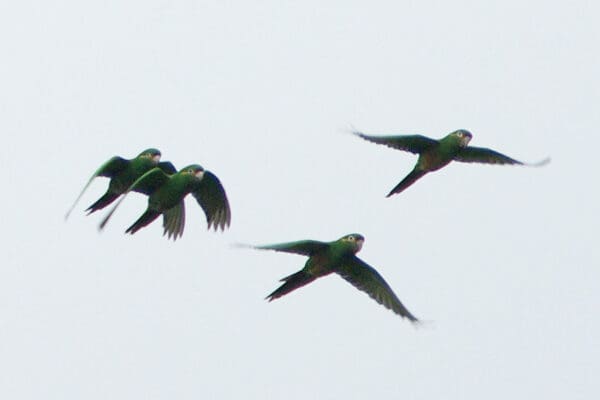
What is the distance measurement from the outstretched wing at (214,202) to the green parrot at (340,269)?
3.41m

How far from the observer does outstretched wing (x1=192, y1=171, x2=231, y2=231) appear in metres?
33.0

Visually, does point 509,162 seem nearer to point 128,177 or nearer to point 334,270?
point 334,270

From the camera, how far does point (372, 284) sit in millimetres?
30766

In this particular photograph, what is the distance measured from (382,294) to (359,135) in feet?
9.48

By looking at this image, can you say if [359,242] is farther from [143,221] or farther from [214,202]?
[214,202]

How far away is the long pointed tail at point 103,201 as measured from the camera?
31.2m

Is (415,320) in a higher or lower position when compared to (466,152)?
lower

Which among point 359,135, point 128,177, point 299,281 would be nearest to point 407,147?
point 359,135

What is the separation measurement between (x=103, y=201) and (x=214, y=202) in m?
2.67

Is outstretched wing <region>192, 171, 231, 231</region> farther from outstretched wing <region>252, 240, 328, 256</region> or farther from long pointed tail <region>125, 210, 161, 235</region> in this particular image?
outstretched wing <region>252, 240, 328, 256</region>

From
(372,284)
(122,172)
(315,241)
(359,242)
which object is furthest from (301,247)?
(122,172)

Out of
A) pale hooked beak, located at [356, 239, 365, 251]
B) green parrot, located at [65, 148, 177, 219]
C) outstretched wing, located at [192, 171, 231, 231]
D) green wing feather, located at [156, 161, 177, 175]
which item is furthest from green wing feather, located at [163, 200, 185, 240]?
pale hooked beak, located at [356, 239, 365, 251]

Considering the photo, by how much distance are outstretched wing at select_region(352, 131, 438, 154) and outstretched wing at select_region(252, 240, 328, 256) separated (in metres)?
1.98

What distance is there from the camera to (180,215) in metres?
34.1
